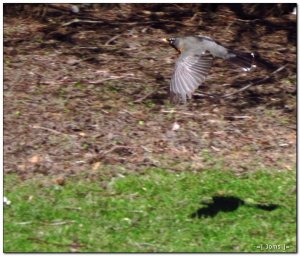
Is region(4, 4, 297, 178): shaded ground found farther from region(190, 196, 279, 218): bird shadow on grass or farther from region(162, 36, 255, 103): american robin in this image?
region(162, 36, 255, 103): american robin

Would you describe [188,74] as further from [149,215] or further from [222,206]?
[149,215]

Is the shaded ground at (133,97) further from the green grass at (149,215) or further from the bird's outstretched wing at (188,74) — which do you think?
the bird's outstretched wing at (188,74)

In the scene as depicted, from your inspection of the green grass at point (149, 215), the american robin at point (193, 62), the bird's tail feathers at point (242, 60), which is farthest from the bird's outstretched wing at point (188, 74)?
the green grass at point (149, 215)

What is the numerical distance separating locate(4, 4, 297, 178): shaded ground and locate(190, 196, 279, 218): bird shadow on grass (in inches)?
24.1

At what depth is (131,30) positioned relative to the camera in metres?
10.6

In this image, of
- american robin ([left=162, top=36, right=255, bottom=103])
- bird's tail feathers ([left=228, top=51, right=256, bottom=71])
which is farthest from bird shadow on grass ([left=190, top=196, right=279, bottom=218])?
bird's tail feathers ([left=228, top=51, right=256, bottom=71])

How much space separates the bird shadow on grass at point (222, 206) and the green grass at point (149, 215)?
5 centimetres

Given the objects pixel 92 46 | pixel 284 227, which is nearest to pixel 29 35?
pixel 92 46

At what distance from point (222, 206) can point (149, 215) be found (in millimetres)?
635

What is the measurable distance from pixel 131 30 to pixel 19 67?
1.59 metres

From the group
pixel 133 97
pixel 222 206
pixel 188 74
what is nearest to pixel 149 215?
pixel 222 206

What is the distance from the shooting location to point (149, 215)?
7.33 m

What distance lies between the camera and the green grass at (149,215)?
689cm

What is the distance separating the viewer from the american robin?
7.61m
